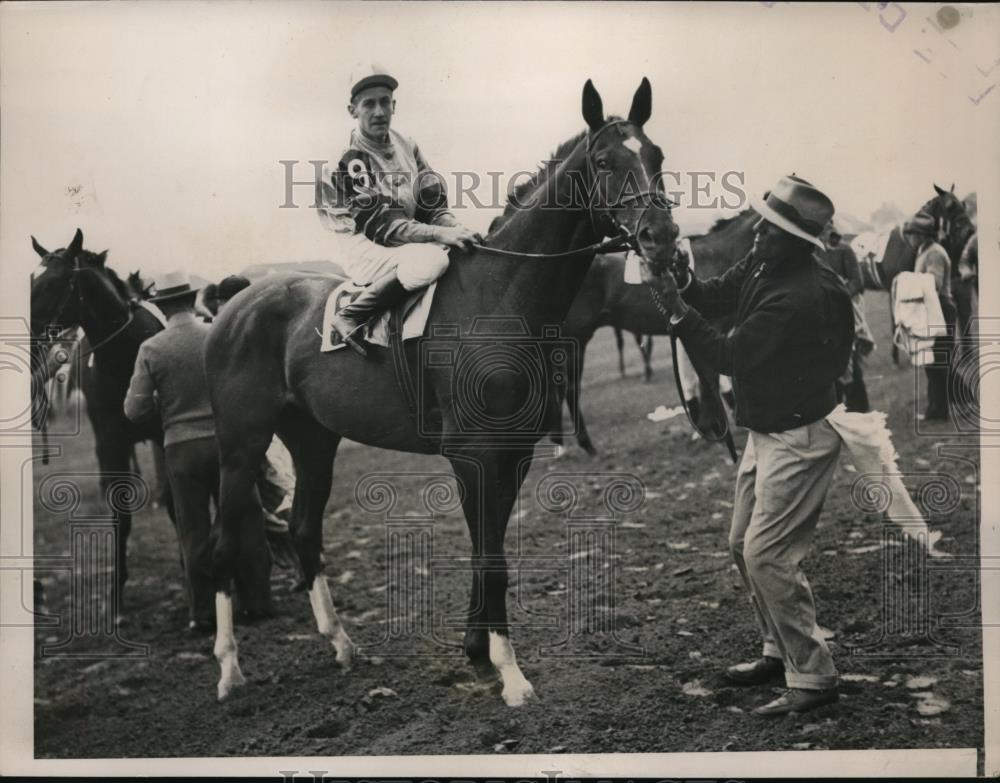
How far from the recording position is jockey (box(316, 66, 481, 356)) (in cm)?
448

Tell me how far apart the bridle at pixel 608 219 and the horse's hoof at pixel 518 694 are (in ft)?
6.04

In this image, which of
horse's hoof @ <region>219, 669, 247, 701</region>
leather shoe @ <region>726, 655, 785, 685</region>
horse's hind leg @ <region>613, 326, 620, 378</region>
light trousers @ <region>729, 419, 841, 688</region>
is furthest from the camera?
horse's hind leg @ <region>613, 326, 620, 378</region>

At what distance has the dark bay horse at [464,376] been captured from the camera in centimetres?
434

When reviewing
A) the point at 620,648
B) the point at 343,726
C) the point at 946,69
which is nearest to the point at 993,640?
the point at 620,648

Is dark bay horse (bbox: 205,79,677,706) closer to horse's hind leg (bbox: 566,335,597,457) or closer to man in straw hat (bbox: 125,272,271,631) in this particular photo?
man in straw hat (bbox: 125,272,271,631)

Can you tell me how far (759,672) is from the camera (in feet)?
15.3

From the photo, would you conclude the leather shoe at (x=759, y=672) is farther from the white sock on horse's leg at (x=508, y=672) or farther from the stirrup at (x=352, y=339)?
the stirrup at (x=352, y=339)

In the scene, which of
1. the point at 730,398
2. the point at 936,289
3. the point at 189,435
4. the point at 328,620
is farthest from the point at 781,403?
the point at 189,435

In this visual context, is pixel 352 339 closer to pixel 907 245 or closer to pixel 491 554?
pixel 491 554

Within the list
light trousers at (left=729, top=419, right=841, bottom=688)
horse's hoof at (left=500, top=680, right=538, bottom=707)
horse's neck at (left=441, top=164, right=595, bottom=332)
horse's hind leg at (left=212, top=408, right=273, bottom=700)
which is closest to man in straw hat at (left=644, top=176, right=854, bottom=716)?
light trousers at (left=729, top=419, right=841, bottom=688)

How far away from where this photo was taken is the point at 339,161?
188 inches

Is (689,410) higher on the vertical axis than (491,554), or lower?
higher

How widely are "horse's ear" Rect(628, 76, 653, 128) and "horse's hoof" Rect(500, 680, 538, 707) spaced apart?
96.0 inches

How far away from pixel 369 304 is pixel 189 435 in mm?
1095
